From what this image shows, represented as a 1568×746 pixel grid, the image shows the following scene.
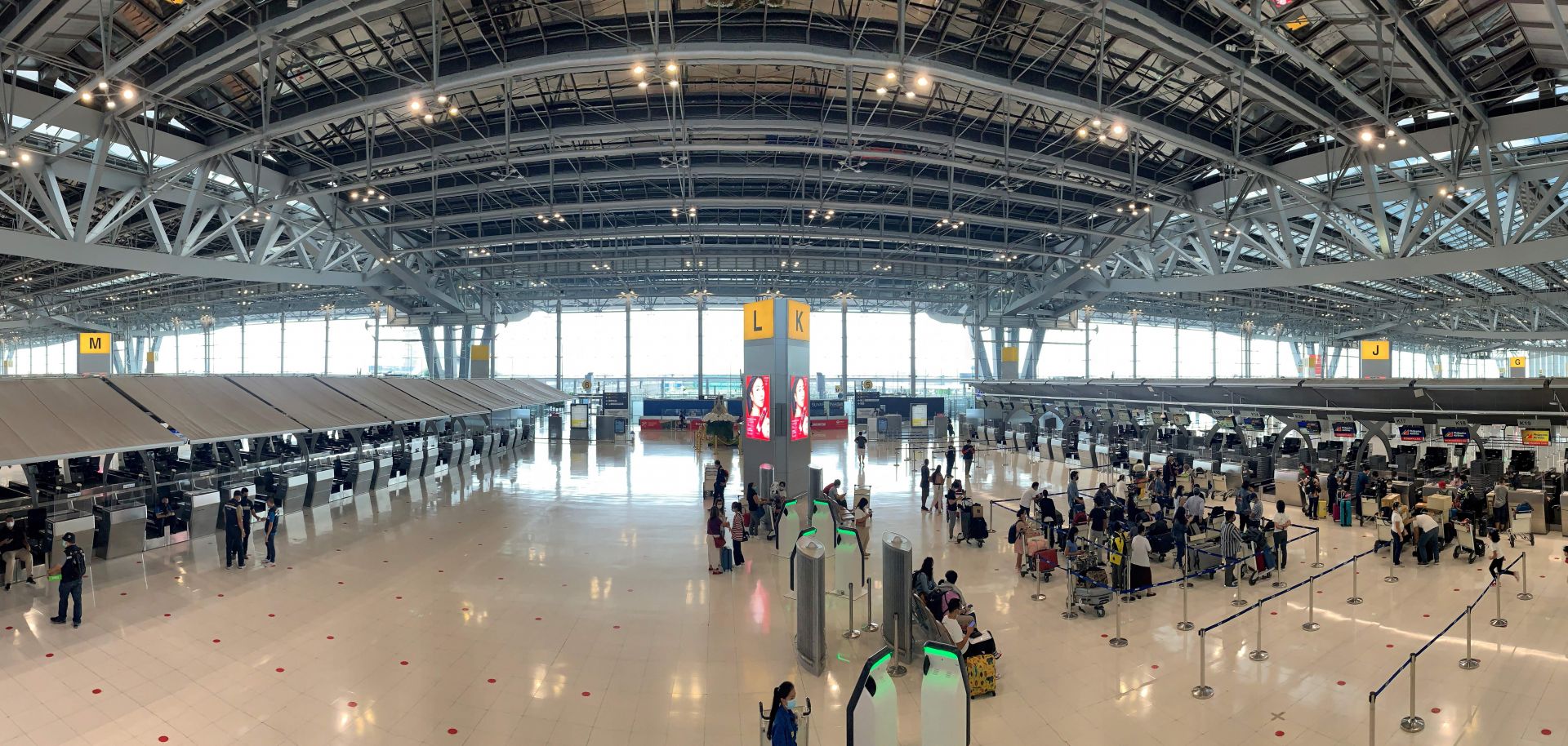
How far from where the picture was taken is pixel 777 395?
17.7 metres

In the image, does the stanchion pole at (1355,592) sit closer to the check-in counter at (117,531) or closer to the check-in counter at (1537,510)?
the check-in counter at (1537,510)

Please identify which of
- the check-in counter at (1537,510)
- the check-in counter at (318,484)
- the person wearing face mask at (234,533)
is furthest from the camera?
the check-in counter at (318,484)

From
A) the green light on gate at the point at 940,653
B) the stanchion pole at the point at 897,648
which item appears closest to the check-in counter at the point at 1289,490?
the stanchion pole at the point at 897,648

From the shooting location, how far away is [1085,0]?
10305 millimetres

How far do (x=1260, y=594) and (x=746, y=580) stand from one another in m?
7.95

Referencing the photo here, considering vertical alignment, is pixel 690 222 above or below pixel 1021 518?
above

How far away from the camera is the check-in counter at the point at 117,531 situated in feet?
41.4

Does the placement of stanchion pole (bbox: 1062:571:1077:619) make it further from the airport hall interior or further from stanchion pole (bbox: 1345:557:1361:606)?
stanchion pole (bbox: 1345:557:1361:606)

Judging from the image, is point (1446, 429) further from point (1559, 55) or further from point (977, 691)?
point (977, 691)

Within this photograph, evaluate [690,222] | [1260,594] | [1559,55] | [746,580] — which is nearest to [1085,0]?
[1559,55]

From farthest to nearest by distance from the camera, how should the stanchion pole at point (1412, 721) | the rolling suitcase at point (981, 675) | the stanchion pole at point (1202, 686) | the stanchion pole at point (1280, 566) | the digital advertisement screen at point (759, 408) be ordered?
the digital advertisement screen at point (759, 408), the stanchion pole at point (1280, 566), the rolling suitcase at point (981, 675), the stanchion pole at point (1202, 686), the stanchion pole at point (1412, 721)

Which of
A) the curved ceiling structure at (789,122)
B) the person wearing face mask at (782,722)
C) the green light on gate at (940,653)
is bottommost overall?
the person wearing face mask at (782,722)

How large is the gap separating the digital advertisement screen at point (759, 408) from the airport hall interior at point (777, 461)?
0.12 metres

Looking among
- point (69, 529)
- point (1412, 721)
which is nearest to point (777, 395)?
point (1412, 721)
